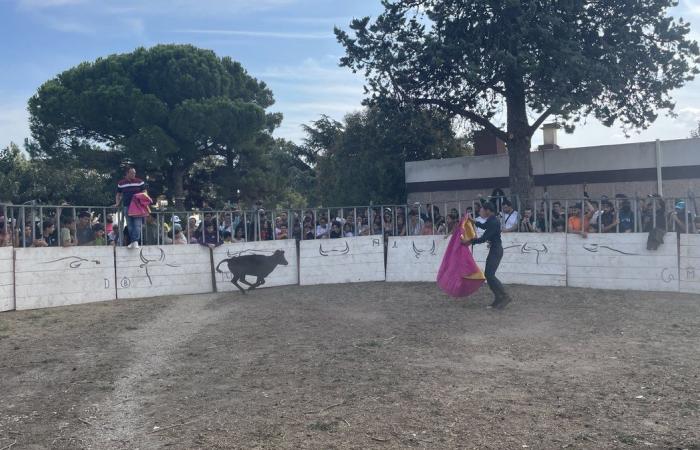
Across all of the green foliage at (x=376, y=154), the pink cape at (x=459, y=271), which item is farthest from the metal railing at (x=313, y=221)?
the green foliage at (x=376, y=154)

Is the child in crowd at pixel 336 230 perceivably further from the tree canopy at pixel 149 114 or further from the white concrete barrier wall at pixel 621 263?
the tree canopy at pixel 149 114

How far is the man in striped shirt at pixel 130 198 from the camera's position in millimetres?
12969

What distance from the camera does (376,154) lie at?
26406mm

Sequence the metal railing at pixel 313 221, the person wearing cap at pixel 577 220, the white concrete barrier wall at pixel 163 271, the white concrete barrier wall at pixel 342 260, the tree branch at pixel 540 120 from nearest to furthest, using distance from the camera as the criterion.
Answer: the metal railing at pixel 313 221
the white concrete barrier wall at pixel 163 271
the person wearing cap at pixel 577 220
the white concrete barrier wall at pixel 342 260
the tree branch at pixel 540 120

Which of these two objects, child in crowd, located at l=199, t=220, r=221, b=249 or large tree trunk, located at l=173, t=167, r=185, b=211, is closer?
child in crowd, located at l=199, t=220, r=221, b=249

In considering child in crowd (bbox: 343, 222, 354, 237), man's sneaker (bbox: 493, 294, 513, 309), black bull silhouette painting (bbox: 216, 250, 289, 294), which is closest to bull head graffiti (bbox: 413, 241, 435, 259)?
child in crowd (bbox: 343, 222, 354, 237)

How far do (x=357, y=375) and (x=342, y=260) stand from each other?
25.3ft

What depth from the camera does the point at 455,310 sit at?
11008 millimetres

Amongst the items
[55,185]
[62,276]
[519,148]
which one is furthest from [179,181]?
[62,276]

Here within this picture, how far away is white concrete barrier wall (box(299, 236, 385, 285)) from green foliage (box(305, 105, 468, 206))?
757cm

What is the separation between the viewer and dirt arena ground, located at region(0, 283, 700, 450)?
Result: 17.6ft

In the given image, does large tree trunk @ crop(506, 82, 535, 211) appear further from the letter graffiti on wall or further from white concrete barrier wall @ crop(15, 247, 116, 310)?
white concrete barrier wall @ crop(15, 247, 116, 310)

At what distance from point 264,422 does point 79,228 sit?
892 cm

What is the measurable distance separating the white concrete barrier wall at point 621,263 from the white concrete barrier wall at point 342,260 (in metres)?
4.25
